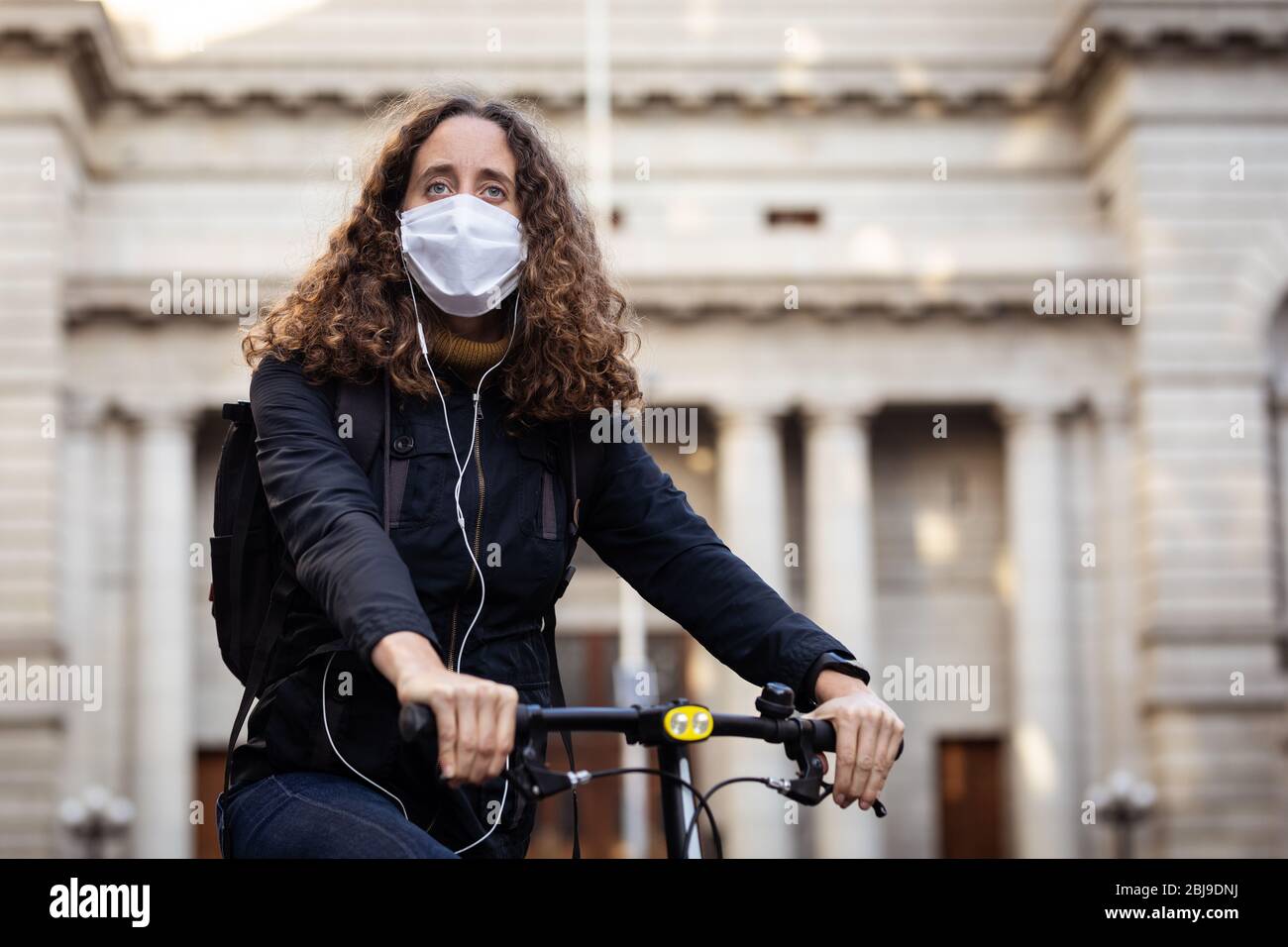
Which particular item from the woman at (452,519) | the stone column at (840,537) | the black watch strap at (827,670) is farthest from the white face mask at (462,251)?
the stone column at (840,537)

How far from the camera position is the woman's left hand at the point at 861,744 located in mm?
2986

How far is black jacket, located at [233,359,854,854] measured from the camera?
2.97 m

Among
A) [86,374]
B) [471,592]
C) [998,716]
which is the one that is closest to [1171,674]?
[998,716]

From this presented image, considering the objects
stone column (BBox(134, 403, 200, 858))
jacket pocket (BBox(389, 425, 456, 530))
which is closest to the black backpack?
jacket pocket (BBox(389, 425, 456, 530))

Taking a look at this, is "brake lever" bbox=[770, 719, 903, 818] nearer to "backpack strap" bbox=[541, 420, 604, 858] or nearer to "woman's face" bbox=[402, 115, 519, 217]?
"backpack strap" bbox=[541, 420, 604, 858]

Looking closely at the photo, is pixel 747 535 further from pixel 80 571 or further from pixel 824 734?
pixel 824 734

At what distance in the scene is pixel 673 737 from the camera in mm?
2789

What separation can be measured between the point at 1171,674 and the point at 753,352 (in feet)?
28.9

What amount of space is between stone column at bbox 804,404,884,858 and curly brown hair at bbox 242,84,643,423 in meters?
27.6

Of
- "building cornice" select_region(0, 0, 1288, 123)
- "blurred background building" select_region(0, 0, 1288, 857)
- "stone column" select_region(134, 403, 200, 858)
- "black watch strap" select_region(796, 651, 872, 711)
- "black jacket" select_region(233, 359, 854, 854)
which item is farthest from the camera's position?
"building cornice" select_region(0, 0, 1288, 123)

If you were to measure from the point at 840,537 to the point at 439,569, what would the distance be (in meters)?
28.9

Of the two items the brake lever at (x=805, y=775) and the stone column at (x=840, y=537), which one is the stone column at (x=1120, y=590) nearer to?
the stone column at (x=840, y=537)
